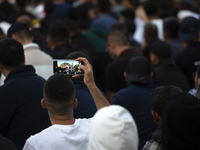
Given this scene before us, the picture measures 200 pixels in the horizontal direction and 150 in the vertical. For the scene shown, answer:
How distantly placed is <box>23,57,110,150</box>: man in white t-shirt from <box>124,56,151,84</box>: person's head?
4.16ft

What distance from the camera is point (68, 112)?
8.79 ft

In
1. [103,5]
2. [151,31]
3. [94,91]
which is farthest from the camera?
[103,5]

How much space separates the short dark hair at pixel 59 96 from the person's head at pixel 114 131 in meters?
0.74

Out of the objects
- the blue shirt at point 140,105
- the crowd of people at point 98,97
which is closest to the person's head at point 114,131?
the crowd of people at point 98,97

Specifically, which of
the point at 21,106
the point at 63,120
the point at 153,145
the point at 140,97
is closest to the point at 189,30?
the point at 140,97

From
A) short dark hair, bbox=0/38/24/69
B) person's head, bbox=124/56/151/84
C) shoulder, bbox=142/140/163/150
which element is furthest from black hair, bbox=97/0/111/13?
shoulder, bbox=142/140/163/150

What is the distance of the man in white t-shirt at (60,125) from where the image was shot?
2502 mm

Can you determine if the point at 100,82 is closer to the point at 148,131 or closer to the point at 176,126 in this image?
the point at 148,131

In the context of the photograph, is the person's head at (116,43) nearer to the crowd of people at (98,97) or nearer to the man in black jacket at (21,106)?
→ the crowd of people at (98,97)

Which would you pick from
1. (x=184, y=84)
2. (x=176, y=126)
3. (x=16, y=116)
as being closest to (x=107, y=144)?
(x=176, y=126)

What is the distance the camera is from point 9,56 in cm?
354

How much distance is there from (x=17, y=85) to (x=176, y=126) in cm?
169

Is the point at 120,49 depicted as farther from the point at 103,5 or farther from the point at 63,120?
the point at 103,5

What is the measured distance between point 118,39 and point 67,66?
8.26 ft
